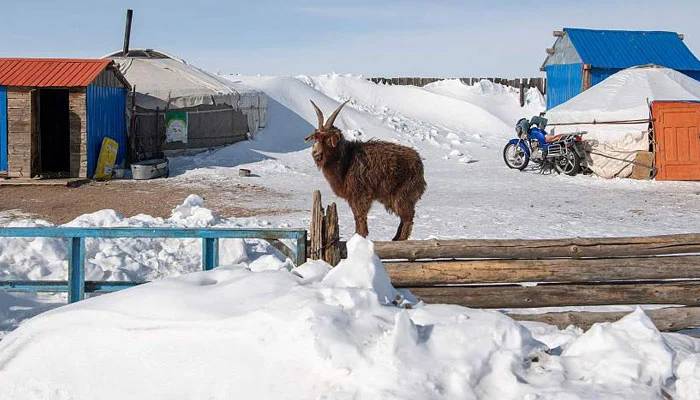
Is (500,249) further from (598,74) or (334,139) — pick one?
(598,74)

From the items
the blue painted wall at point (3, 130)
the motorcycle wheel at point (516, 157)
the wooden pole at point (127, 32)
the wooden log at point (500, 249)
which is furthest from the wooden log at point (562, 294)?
the wooden pole at point (127, 32)

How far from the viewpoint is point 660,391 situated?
3.55 meters

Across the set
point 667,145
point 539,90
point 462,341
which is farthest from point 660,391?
point 539,90

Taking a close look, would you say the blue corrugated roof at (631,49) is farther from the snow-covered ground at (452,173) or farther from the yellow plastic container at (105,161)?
the yellow plastic container at (105,161)

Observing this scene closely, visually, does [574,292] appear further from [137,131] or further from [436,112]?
[436,112]

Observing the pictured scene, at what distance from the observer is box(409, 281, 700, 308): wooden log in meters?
5.14

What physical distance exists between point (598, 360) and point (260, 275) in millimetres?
1535

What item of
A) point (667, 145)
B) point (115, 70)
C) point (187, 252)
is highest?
point (115, 70)

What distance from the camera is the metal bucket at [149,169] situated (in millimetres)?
17859

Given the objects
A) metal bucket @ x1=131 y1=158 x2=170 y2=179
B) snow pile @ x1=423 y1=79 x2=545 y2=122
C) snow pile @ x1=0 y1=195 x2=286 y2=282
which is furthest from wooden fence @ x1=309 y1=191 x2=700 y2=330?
snow pile @ x1=423 y1=79 x2=545 y2=122

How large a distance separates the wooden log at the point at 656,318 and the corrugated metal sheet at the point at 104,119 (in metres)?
14.1

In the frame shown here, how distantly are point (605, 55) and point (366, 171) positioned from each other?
20713 millimetres

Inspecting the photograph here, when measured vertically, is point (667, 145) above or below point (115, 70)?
below

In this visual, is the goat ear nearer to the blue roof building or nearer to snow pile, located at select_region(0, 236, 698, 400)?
snow pile, located at select_region(0, 236, 698, 400)
